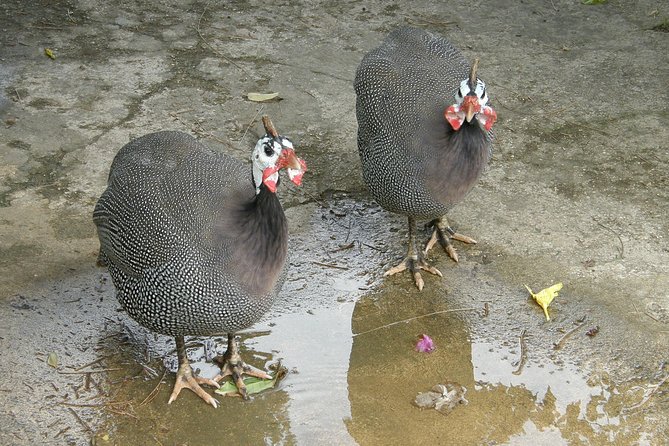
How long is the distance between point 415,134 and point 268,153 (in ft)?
3.83

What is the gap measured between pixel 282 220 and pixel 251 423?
0.90m

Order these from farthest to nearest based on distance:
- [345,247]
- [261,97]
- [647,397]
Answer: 1. [261,97]
2. [345,247]
3. [647,397]

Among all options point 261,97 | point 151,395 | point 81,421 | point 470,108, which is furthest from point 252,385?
point 261,97

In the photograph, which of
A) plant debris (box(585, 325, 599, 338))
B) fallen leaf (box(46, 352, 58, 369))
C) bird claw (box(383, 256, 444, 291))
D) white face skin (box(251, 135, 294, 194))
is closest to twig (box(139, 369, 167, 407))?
fallen leaf (box(46, 352, 58, 369))

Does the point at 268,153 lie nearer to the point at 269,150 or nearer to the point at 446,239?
the point at 269,150

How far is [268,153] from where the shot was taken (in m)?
3.35

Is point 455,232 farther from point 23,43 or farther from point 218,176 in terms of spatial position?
point 23,43

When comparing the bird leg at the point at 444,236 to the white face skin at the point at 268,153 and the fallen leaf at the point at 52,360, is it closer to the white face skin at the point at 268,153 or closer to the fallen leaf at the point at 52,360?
the white face skin at the point at 268,153

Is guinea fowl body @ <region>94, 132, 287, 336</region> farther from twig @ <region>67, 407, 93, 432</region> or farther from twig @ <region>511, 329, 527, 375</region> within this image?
twig @ <region>511, 329, 527, 375</region>

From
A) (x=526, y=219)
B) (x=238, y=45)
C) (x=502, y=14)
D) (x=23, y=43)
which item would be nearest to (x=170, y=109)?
(x=238, y=45)

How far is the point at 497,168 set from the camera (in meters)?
5.38

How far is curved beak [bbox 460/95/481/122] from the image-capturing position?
160 inches

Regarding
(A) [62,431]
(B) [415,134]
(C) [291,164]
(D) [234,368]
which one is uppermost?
(C) [291,164]

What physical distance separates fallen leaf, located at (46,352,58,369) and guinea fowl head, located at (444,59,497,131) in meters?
2.12
